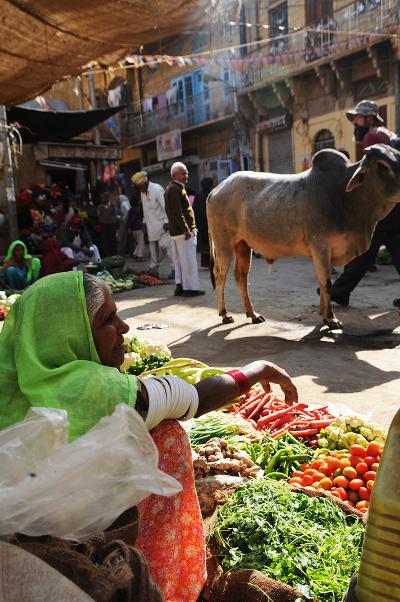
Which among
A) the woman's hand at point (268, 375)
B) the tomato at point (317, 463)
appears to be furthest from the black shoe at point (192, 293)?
the woman's hand at point (268, 375)

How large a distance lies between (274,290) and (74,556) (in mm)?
8281

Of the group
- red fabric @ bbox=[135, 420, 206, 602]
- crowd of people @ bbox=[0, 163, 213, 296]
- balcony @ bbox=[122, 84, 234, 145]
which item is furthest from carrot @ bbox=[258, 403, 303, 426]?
balcony @ bbox=[122, 84, 234, 145]

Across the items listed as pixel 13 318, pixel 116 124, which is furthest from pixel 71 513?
pixel 116 124

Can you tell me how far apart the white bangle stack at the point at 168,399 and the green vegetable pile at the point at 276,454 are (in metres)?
1.16

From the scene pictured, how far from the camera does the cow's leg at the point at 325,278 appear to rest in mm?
5902

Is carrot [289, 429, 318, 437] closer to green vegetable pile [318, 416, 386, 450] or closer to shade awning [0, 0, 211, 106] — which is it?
green vegetable pile [318, 416, 386, 450]

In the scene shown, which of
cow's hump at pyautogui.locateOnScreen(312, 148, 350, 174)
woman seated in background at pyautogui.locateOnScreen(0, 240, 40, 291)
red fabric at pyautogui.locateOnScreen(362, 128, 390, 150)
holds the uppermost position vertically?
red fabric at pyautogui.locateOnScreen(362, 128, 390, 150)

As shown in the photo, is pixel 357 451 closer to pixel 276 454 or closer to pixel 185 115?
pixel 276 454

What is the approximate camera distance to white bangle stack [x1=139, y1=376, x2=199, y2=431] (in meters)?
1.85

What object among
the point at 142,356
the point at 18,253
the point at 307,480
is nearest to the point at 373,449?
the point at 307,480

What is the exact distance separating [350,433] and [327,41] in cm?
1982

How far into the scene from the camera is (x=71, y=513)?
1.46 m

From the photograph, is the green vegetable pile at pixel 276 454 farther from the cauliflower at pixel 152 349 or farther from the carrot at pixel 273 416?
the cauliflower at pixel 152 349

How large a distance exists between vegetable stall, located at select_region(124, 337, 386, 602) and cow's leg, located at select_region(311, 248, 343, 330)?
89.9 inches
